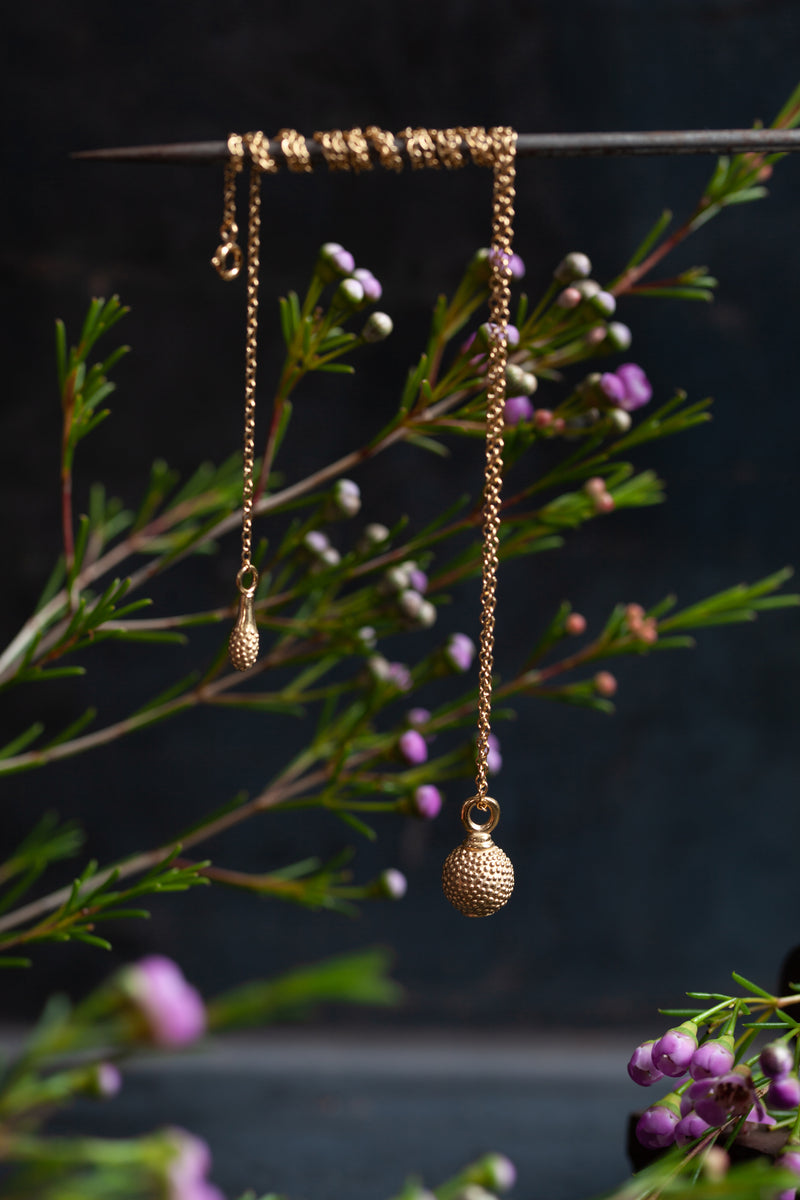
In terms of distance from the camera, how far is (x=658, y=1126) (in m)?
0.34

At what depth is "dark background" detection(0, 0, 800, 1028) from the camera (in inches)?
31.8

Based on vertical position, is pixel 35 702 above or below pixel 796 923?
above

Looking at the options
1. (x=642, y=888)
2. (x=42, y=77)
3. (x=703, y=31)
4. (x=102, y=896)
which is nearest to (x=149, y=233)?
(x=42, y=77)

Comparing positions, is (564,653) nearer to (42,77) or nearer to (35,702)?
(35,702)

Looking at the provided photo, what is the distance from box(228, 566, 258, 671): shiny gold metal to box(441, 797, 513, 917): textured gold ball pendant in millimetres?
120

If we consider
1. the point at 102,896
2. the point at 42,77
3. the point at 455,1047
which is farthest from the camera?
the point at 455,1047

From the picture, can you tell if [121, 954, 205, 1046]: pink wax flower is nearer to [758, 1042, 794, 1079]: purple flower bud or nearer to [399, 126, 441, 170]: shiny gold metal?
[758, 1042, 794, 1079]: purple flower bud

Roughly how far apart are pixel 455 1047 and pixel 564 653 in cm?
37

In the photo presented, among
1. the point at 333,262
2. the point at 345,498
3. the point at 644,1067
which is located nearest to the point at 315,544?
the point at 345,498

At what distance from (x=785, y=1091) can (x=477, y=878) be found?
0.15 meters

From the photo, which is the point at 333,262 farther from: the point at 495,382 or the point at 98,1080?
the point at 98,1080

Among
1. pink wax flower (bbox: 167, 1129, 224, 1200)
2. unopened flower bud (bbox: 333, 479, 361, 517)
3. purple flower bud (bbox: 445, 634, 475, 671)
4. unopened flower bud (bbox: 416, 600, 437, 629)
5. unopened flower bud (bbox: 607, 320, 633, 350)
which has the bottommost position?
pink wax flower (bbox: 167, 1129, 224, 1200)

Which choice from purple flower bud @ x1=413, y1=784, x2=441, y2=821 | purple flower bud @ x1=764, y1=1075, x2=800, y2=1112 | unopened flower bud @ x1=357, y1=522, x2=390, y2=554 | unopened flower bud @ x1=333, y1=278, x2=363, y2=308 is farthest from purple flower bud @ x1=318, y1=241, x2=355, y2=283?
purple flower bud @ x1=764, y1=1075, x2=800, y2=1112

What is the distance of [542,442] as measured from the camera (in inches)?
33.0
